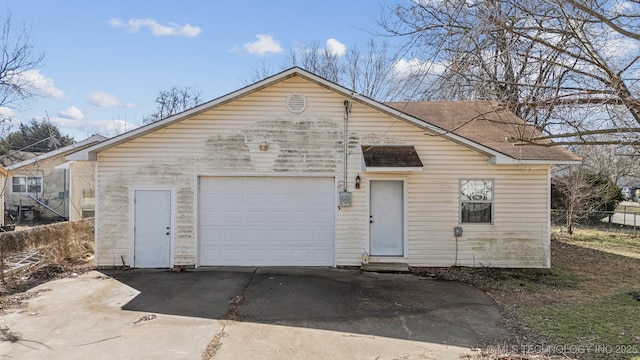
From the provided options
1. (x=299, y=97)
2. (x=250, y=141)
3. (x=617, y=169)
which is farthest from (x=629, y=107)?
(x=617, y=169)

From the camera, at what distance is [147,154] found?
952cm

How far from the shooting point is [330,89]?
31.7 ft

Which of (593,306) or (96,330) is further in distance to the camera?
(593,306)

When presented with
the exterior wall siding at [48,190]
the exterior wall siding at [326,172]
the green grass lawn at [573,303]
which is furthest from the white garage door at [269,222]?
the exterior wall siding at [48,190]

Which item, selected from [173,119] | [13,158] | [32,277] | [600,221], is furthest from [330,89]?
[13,158]

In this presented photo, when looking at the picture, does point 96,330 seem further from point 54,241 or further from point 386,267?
point 386,267

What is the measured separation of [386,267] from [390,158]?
8.76 ft

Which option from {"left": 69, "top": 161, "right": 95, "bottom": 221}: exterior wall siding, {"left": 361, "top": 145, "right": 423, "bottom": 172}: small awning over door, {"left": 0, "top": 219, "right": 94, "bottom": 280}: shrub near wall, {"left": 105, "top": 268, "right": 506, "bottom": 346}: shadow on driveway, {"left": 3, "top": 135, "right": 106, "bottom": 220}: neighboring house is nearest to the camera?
{"left": 105, "top": 268, "right": 506, "bottom": 346}: shadow on driveway

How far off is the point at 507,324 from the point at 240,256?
617cm

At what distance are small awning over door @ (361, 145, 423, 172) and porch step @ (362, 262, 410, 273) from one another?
238cm

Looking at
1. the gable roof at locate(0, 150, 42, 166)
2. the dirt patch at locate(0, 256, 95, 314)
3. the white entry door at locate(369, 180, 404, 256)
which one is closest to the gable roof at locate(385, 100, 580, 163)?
the white entry door at locate(369, 180, 404, 256)

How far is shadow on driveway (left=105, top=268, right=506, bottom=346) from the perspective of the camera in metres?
5.95

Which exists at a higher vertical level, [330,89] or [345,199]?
[330,89]

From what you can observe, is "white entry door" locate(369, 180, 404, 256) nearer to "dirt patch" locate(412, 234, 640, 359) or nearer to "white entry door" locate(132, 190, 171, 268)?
"dirt patch" locate(412, 234, 640, 359)
